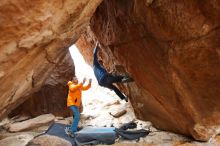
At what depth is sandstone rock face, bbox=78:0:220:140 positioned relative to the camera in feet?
17.6

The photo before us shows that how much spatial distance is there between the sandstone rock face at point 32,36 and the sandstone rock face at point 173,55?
5.27 ft

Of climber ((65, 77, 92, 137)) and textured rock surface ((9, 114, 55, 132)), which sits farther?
textured rock surface ((9, 114, 55, 132))

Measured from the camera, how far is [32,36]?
4.09 m

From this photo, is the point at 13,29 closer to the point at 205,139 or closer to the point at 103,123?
the point at 205,139

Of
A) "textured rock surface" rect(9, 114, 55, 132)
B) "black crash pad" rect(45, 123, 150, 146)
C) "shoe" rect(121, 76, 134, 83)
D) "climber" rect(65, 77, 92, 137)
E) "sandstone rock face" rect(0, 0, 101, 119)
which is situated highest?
"sandstone rock face" rect(0, 0, 101, 119)

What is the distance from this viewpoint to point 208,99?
589 centimetres

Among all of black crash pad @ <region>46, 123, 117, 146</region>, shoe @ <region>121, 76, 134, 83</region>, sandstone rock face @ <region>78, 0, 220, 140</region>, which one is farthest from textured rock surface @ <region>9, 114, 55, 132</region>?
sandstone rock face @ <region>78, 0, 220, 140</region>

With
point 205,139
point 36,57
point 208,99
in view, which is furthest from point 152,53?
point 36,57

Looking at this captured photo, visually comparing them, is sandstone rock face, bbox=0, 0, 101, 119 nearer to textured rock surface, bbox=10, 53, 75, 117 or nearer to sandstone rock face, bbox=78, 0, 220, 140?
sandstone rock face, bbox=78, 0, 220, 140

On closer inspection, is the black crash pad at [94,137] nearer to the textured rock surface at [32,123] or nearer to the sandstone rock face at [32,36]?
the textured rock surface at [32,123]

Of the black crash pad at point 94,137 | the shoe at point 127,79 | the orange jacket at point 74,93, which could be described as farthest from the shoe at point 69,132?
the shoe at point 127,79

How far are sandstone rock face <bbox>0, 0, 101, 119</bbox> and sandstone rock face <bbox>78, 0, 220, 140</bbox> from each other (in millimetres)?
1605

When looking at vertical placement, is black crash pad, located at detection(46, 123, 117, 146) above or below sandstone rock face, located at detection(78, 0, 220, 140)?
below

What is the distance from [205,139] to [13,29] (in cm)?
443
